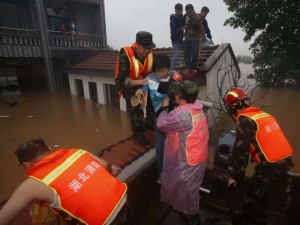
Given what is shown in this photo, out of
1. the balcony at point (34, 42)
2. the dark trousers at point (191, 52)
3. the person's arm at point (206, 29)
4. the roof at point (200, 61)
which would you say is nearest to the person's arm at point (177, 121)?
the dark trousers at point (191, 52)

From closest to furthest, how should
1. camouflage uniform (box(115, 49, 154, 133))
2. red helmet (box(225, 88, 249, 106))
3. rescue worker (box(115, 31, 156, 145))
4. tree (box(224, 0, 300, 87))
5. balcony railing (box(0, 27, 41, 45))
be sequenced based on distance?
red helmet (box(225, 88, 249, 106))
rescue worker (box(115, 31, 156, 145))
camouflage uniform (box(115, 49, 154, 133))
balcony railing (box(0, 27, 41, 45))
tree (box(224, 0, 300, 87))

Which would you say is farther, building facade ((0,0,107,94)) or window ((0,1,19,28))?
window ((0,1,19,28))

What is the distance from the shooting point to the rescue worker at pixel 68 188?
149cm

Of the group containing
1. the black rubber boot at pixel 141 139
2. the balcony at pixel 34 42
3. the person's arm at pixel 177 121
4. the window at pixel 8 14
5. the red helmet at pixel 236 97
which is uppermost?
the window at pixel 8 14

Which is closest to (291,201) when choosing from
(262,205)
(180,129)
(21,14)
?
(262,205)

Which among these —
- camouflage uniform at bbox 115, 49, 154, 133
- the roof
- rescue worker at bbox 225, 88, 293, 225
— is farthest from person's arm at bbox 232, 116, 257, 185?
the roof

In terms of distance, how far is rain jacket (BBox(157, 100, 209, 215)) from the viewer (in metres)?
2.36

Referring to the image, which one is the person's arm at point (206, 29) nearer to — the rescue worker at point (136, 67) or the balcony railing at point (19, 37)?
the rescue worker at point (136, 67)

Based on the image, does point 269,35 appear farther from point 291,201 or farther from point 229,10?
point 291,201

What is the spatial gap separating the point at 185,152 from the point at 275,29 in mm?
14125

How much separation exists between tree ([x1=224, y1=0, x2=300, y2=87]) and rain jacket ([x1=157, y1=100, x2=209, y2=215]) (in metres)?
13.5

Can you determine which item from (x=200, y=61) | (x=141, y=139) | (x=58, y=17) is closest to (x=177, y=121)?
(x=141, y=139)

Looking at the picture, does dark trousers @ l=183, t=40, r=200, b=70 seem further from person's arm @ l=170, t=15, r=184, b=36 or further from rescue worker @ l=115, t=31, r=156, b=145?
rescue worker @ l=115, t=31, r=156, b=145

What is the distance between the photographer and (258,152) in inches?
98.9
